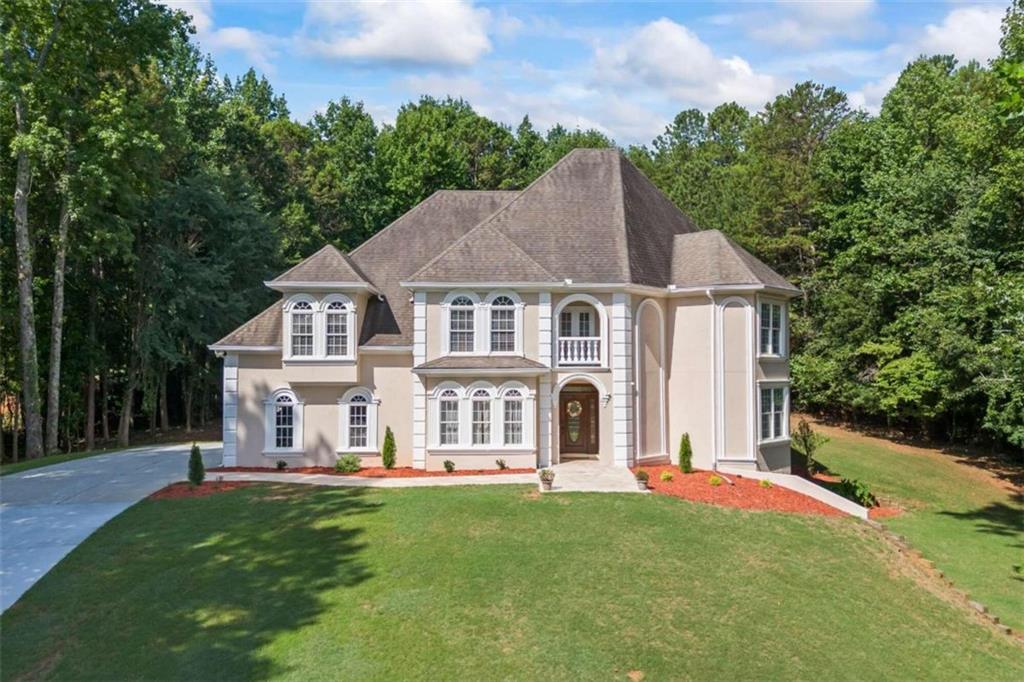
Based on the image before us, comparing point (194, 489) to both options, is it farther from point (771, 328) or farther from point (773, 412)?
point (771, 328)

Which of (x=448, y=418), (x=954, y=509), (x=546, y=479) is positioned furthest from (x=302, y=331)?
(x=954, y=509)

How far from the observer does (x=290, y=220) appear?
45188 millimetres

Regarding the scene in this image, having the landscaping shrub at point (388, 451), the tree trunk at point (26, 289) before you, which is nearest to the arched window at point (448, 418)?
the landscaping shrub at point (388, 451)

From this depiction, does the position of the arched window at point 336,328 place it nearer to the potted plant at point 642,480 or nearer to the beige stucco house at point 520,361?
the beige stucco house at point 520,361

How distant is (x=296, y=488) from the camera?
20781 mm

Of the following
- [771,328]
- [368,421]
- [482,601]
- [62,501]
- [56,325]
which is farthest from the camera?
[56,325]

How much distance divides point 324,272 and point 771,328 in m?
17.0

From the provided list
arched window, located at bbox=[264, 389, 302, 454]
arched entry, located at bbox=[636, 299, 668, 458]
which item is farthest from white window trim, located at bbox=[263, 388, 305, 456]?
arched entry, located at bbox=[636, 299, 668, 458]

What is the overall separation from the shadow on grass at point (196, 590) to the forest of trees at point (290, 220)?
1868 centimetres

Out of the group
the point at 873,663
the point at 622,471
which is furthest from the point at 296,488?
the point at 873,663

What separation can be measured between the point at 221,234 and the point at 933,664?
37.2m

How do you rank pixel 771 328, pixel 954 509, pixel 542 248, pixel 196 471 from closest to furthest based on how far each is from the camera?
pixel 196 471
pixel 771 328
pixel 542 248
pixel 954 509

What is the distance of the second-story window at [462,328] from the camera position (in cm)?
2373

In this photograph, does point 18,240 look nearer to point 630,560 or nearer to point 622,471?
point 622,471
